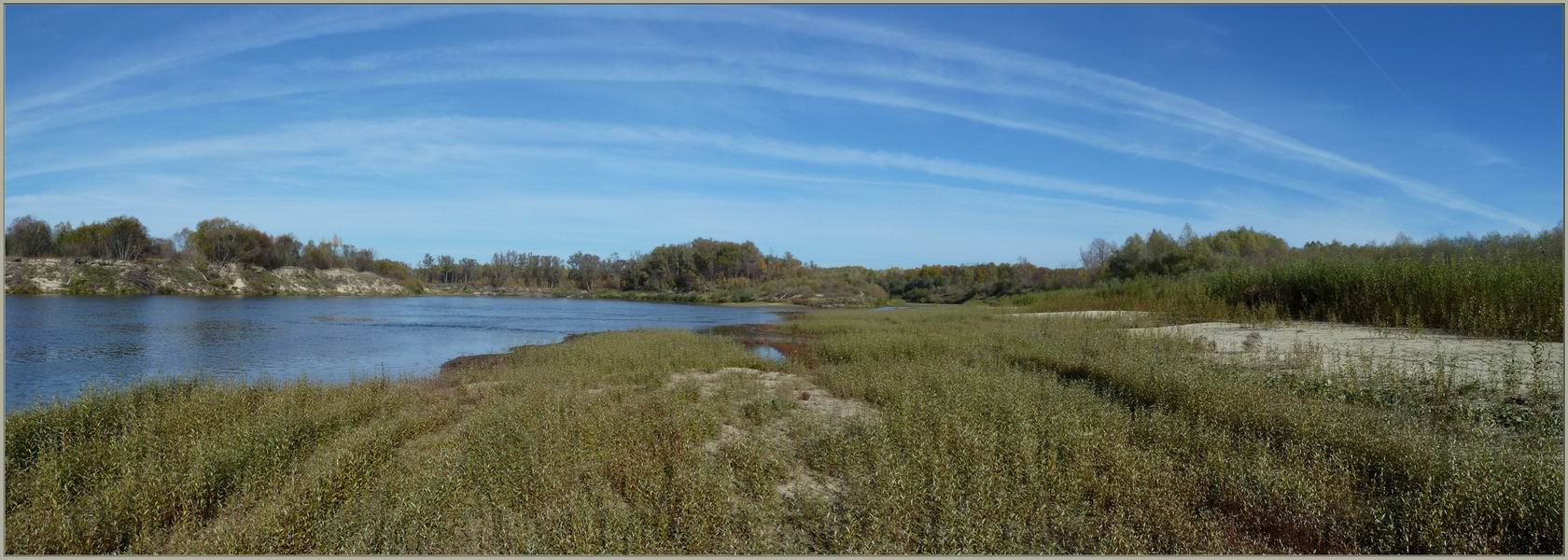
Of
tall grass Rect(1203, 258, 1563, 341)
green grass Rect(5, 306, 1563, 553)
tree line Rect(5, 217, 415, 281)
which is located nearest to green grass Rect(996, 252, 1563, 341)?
tall grass Rect(1203, 258, 1563, 341)

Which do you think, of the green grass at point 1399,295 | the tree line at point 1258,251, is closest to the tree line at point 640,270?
the tree line at point 1258,251

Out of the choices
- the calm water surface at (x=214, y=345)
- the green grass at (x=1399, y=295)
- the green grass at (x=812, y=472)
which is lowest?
the calm water surface at (x=214, y=345)

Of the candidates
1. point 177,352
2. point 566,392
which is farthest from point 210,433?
point 177,352

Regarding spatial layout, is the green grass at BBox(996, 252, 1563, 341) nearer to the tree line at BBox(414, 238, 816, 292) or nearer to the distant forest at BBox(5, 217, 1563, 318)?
the distant forest at BBox(5, 217, 1563, 318)

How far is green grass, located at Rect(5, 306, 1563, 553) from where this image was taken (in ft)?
14.1

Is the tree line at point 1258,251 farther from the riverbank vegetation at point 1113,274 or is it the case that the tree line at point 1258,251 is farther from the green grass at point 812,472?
the green grass at point 812,472

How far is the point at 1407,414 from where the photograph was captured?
251 inches

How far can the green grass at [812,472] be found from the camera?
4.30 meters

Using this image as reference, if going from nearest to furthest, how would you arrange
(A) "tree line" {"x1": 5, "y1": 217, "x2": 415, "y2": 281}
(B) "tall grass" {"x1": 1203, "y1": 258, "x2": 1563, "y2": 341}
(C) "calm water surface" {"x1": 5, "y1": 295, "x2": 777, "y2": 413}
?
(B) "tall grass" {"x1": 1203, "y1": 258, "x2": 1563, "y2": 341}
(C) "calm water surface" {"x1": 5, "y1": 295, "x2": 777, "y2": 413}
(A) "tree line" {"x1": 5, "y1": 217, "x2": 415, "y2": 281}

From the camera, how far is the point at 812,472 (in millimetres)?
6090

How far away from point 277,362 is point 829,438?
17089mm

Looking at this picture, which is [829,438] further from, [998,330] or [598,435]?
[998,330]

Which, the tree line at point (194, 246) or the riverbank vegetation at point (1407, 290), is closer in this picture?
the riverbank vegetation at point (1407, 290)

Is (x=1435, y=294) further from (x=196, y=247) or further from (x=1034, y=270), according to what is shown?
(x=196, y=247)
